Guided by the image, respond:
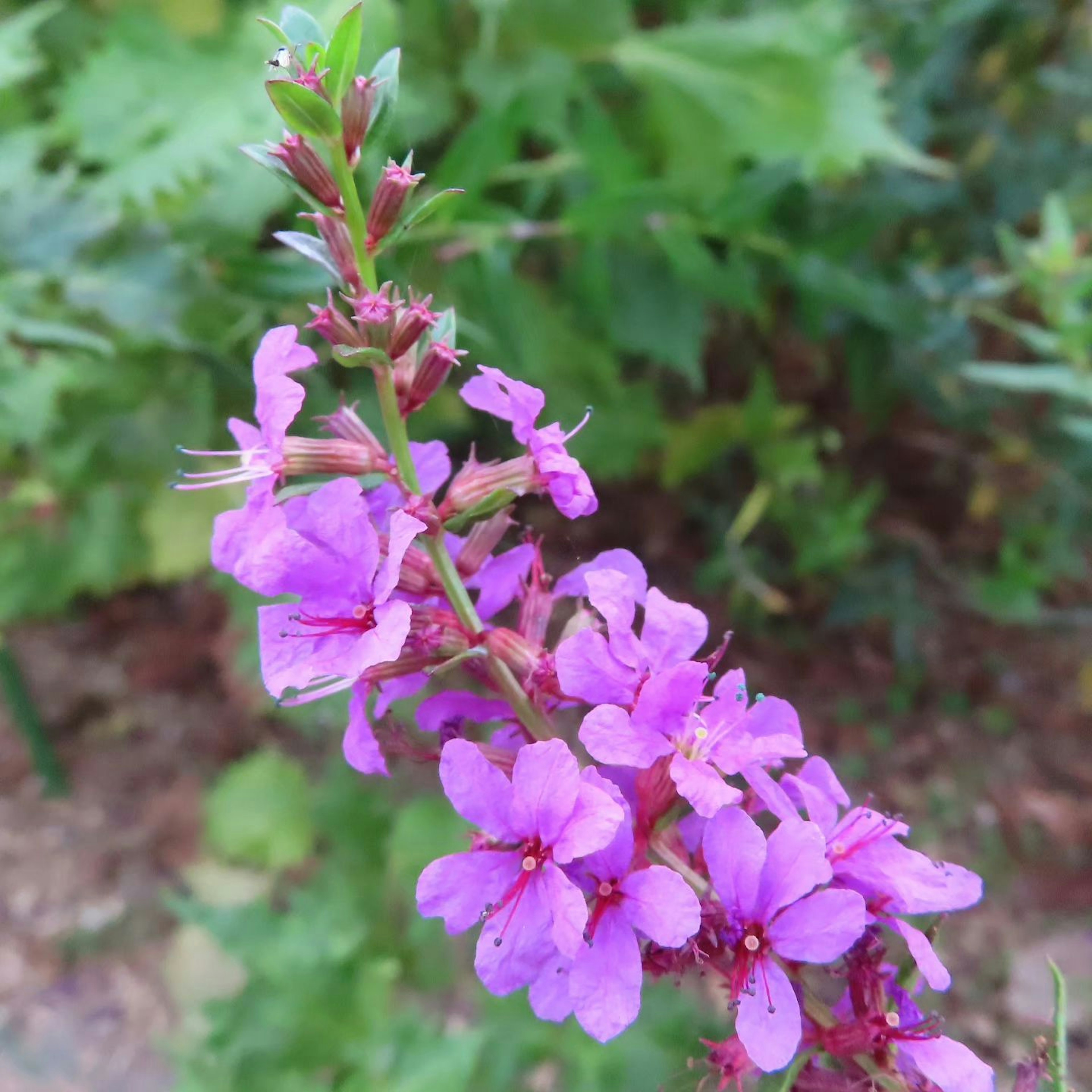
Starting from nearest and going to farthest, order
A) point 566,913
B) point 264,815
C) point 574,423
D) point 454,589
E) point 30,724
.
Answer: point 566,913
point 454,589
point 574,423
point 264,815
point 30,724

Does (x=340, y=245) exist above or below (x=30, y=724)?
above

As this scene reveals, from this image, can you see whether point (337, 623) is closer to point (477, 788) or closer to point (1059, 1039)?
point (477, 788)

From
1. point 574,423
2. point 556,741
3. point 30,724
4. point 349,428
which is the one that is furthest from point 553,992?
point 30,724

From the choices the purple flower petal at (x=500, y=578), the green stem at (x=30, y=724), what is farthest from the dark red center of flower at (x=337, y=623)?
the green stem at (x=30, y=724)

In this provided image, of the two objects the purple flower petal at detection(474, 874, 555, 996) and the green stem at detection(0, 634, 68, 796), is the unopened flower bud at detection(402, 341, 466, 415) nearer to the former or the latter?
the purple flower petal at detection(474, 874, 555, 996)

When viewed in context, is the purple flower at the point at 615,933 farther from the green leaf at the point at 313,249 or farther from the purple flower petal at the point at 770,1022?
the green leaf at the point at 313,249

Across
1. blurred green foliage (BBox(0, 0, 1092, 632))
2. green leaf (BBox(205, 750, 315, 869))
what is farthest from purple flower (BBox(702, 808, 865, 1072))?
green leaf (BBox(205, 750, 315, 869))

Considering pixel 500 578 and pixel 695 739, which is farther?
pixel 500 578
